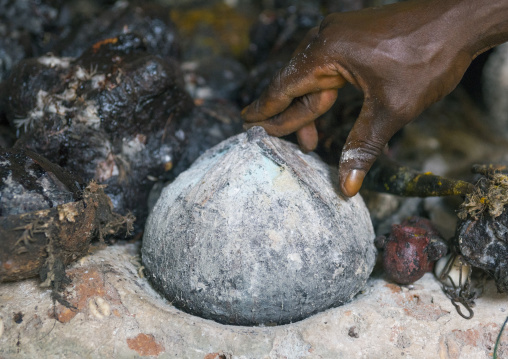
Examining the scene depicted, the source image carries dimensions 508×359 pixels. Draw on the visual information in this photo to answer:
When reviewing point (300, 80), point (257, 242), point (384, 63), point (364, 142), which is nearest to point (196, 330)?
point (257, 242)

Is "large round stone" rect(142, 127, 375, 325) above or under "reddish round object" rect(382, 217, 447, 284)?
above

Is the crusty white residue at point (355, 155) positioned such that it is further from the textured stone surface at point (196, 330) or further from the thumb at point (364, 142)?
the textured stone surface at point (196, 330)

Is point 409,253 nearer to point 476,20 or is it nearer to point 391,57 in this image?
point 391,57

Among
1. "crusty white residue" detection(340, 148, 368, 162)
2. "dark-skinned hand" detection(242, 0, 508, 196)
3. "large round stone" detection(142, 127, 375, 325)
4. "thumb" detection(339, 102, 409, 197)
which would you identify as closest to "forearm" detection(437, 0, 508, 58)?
"dark-skinned hand" detection(242, 0, 508, 196)

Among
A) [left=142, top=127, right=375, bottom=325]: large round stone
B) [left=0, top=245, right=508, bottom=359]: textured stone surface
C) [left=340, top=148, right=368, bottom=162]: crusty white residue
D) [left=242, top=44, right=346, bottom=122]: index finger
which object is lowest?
[left=0, top=245, right=508, bottom=359]: textured stone surface

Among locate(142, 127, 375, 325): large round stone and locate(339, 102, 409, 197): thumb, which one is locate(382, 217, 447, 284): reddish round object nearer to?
locate(142, 127, 375, 325): large round stone

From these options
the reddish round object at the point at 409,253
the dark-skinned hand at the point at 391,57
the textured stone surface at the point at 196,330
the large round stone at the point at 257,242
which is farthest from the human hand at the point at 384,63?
the textured stone surface at the point at 196,330
